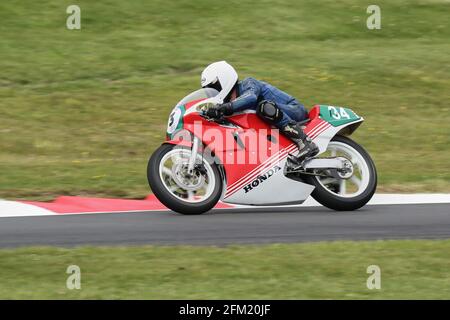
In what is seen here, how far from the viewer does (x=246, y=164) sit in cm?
1041

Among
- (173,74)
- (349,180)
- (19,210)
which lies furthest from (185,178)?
(173,74)

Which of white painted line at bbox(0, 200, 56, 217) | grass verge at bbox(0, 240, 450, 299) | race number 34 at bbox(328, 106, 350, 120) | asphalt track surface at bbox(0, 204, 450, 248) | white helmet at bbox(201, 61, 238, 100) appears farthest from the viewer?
race number 34 at bbox(328, 106, 350, 120)

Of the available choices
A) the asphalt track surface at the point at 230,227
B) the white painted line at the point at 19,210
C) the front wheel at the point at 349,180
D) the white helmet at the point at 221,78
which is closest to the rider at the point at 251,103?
the white helmet at the point at 221,78

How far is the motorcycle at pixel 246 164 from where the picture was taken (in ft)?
33.7

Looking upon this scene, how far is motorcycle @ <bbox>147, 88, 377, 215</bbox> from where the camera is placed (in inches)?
404

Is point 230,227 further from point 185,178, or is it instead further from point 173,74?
point 173,74

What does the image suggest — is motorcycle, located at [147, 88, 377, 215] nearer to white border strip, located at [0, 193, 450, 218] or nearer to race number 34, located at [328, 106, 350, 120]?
race number 34, located at [328, 106, 350, 120]

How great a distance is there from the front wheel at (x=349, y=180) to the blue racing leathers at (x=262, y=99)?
0.50 meters

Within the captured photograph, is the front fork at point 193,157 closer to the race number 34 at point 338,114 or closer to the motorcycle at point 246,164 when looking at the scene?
the motorcycle at point 246,164

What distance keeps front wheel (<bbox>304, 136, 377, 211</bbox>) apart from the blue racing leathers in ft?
1.63

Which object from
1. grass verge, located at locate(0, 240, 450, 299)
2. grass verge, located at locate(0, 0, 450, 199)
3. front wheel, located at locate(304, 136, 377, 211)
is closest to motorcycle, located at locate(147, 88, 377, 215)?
front wheel, located at locate(304, 136, 377, 211)

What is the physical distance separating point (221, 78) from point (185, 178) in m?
1.11

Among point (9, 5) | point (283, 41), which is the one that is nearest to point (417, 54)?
point (283, 41)
